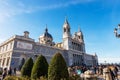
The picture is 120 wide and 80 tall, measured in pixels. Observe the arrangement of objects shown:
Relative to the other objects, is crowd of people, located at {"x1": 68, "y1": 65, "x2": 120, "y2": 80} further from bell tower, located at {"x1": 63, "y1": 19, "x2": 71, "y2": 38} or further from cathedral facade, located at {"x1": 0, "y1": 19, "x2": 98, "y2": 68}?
bell tower, located at {"x1": 63, "y1": 19, "x2": 71, "y2": 38}

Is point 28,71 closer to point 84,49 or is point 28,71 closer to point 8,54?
point 8,54

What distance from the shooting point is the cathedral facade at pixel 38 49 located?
34.4m

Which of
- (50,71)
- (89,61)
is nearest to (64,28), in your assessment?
(89,61)

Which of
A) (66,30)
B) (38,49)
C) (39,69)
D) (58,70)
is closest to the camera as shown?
(58,70)

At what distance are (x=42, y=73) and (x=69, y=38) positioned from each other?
141ft

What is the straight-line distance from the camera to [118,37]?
527 inches

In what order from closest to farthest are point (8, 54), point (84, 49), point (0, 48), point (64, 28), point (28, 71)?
point (28, 71), point (8, 54), point (0, 48), point (64, 28), point (84, 49)

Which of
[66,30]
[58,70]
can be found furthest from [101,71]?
[66,30]

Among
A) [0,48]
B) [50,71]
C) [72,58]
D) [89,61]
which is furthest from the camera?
[89,61]

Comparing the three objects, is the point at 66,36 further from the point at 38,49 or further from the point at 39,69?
the point at 39,69

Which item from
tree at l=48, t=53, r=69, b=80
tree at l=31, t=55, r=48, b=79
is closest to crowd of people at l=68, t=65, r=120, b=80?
tree at l=31, t=55, r=48, b=79

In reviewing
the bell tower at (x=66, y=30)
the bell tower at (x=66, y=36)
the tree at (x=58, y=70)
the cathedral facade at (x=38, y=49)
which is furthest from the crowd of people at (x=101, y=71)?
the bell tower at (x=66, y=30)

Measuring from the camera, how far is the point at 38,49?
4197 centimetres

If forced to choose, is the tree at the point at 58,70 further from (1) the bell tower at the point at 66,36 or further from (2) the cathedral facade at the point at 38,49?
(1) the bell tower at the point at 66,36
